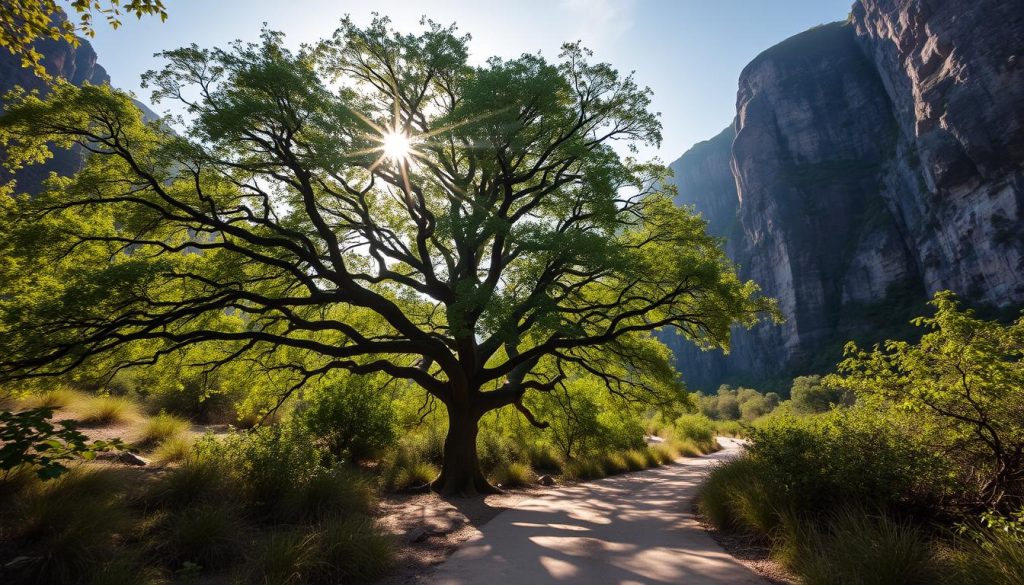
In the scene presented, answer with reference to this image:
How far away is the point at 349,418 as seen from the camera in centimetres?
1212

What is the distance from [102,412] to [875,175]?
11554 centimetres

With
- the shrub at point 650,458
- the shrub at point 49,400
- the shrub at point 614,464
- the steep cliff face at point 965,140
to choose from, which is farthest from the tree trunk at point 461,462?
the steep cliff face at point 965,140

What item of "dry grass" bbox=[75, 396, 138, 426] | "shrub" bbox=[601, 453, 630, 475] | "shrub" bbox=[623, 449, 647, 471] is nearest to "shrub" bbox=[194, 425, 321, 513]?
"dry grass" bbox=[75, 396, 138, 426]

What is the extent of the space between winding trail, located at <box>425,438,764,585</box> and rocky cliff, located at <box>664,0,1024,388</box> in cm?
6841

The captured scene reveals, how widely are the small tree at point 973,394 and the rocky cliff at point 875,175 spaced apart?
219ft

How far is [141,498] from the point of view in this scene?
19.8 feet

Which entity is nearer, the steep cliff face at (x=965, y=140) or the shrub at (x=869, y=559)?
the shrub at (x=869, y=559)

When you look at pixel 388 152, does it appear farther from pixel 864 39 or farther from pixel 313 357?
pixel 864 39

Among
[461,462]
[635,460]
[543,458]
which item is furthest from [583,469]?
[461,462]

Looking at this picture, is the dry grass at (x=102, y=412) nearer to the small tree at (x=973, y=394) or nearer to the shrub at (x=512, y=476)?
the shrub at (x=512, y=476)

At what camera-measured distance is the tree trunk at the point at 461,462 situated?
420 inches

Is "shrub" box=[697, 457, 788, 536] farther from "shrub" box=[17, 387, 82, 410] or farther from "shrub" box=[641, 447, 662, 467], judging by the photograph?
"shrub" box=[17, 387, 82, 410]

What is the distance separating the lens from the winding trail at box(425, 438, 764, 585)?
474 centimetres

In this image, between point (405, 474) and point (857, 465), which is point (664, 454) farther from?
point (857, 465)
